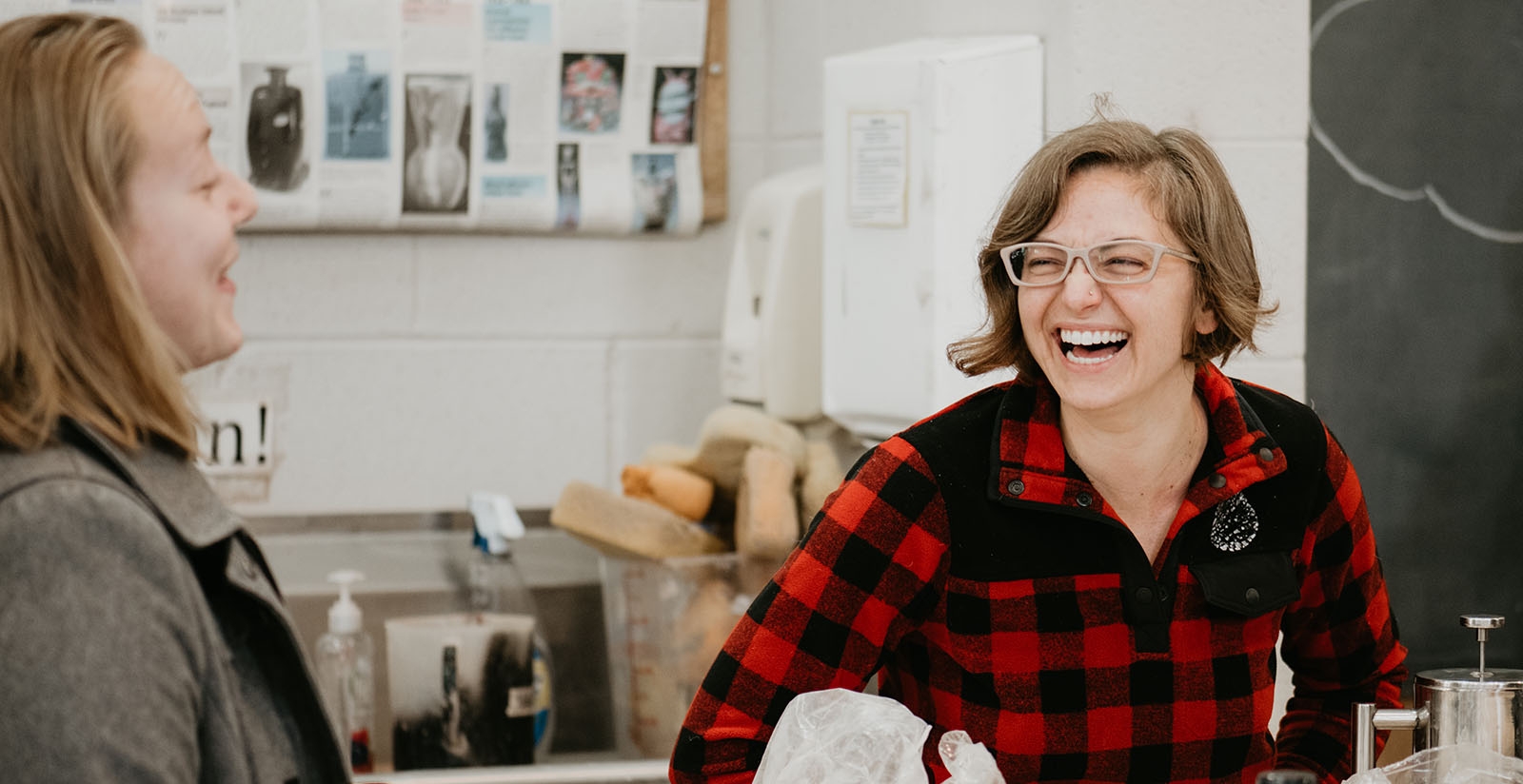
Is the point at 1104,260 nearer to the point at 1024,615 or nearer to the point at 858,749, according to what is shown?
the point at 1024,615

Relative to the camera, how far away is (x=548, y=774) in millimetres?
1777

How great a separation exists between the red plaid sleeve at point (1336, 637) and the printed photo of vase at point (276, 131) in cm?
159

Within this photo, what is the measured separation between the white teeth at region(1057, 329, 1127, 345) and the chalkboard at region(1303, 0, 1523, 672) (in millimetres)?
745

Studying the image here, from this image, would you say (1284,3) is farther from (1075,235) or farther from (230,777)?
(230,777)

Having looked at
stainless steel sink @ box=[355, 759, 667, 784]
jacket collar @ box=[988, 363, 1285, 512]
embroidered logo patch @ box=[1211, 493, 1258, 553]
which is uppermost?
jacket collar @ box=[988, 363, 1285, 512]

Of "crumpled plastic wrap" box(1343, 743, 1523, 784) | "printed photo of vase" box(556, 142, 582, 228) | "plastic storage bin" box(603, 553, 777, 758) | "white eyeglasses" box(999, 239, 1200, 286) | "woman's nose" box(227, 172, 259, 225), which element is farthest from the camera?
"printed photo of vase" box(556, 142, 582, 228)

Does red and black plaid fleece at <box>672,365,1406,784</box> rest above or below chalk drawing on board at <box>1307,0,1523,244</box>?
below

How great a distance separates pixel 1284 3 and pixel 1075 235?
75 cm

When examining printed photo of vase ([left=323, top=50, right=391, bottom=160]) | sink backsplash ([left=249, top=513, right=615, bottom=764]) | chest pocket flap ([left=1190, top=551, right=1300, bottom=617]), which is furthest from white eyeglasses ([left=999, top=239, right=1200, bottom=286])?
printed photo of vase ([left=323, top=50, right=391, bottom=160])

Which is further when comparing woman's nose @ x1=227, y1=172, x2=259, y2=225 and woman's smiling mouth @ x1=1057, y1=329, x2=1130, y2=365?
woman's smiling mouth @ x1=1057, y1=329, x2=1130, y2=365

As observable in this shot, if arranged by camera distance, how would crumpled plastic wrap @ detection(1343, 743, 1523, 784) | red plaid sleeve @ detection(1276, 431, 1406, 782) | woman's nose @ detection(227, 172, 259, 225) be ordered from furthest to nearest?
red plaid sleeve @ detection(1276, 431, 1406, 782) < crumpled plastic wrap @ detection(1343, 743, 1523, 784) < woman's nose @ detection(227, 172, 259, 225)

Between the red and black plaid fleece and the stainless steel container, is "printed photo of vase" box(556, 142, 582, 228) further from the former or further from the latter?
the stainless steel container

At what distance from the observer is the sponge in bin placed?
1981 mm

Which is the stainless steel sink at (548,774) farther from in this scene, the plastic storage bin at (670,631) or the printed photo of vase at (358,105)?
the printed photo of vase at (358,105)
